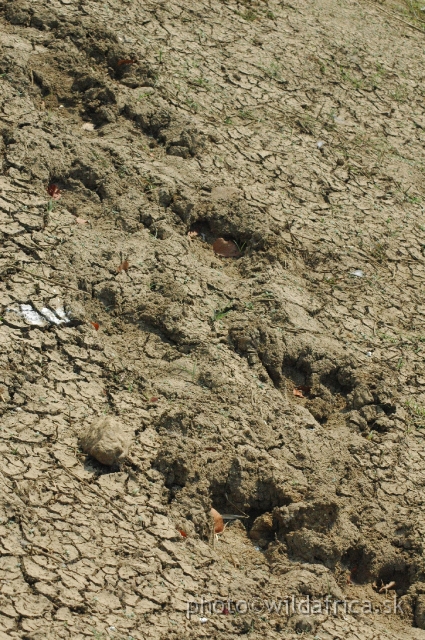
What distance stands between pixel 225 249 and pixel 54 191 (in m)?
0.84

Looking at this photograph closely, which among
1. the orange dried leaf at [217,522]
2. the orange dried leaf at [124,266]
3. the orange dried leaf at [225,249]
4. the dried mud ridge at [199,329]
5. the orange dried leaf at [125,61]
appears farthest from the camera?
the orange dried leaf at [125,61]

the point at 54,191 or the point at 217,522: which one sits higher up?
the point at 54,191

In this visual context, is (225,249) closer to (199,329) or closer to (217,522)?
(199,329)

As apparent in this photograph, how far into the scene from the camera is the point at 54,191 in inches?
151

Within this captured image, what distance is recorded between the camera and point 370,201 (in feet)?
15.4

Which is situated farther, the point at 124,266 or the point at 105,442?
the point at 124,266

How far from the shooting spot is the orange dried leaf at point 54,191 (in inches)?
150

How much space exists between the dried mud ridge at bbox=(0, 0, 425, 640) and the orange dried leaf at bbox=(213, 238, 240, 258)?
32 millimetres

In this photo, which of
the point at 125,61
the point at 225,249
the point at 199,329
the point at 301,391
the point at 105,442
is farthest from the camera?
the point at 125,61

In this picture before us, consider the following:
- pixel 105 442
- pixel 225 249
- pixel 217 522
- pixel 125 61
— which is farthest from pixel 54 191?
pixel 217 522

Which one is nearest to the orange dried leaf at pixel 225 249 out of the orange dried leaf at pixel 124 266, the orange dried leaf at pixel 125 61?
the orange dried leaf at pixel 124 266

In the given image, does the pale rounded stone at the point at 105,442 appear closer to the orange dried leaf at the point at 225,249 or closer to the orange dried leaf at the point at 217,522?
the orange dried leaf at the point at 217,522

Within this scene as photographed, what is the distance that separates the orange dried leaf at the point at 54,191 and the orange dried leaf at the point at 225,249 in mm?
768

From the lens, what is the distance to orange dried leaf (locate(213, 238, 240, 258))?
13.4 ft
